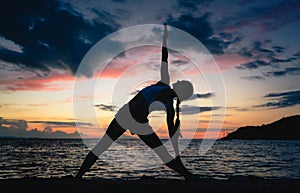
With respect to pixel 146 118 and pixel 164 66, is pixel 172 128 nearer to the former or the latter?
pixel 146 118

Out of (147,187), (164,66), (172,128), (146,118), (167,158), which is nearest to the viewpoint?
(147,187)

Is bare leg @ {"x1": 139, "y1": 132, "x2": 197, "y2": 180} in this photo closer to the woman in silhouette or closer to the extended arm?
the woman in silhouette

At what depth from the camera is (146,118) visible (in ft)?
19.5

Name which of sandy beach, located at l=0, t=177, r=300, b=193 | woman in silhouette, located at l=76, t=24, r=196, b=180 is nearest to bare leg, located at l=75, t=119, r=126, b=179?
woman in silhouette, located at l=76, t=24, r=196, b=180

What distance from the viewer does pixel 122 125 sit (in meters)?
5.91

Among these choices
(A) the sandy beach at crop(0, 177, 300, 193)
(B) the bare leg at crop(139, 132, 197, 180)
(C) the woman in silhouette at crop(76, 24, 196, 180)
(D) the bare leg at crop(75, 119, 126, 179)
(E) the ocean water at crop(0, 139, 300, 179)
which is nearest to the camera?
(A) the sandy beach at crop(0, 177, 300, 193)

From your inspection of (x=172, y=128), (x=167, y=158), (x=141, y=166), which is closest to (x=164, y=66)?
(x=172, y=128)

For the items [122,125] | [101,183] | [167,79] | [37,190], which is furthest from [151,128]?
[37,190]

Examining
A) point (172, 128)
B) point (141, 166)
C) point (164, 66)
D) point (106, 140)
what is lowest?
point (141, 166)

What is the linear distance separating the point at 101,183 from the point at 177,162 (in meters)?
A: 1.53

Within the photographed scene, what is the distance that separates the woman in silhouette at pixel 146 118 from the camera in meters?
5.64

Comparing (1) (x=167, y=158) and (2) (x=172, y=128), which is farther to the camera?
(2) (x=172, y=128)

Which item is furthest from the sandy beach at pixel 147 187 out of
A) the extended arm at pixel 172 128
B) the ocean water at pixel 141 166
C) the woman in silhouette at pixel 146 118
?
the ocean water at pixel 141 166

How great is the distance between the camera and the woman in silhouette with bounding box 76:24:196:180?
18.5 feet
